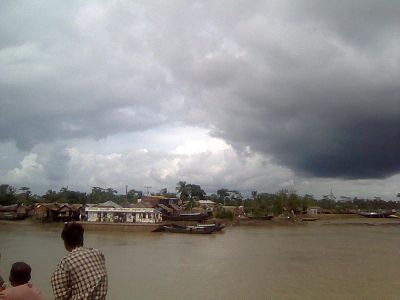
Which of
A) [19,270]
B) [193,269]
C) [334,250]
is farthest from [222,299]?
[334,250]

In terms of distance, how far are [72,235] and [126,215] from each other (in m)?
50.3

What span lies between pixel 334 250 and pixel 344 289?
Answer: 1474 cm

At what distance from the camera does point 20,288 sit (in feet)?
11.1

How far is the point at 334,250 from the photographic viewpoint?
28828mm

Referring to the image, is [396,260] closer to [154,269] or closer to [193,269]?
[193,269]

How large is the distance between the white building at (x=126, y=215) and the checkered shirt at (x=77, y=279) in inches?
1949

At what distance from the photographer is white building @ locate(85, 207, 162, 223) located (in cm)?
5153

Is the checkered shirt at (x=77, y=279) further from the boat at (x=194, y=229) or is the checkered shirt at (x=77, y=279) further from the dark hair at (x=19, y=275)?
the boat at (x=194, y=229)

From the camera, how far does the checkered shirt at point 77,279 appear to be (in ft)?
9.86

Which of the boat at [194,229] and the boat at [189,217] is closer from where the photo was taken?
the boat at [194,229]

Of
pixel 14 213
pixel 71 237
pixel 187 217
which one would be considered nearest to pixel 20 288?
pixel 71 237

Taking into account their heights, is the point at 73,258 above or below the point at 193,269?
above

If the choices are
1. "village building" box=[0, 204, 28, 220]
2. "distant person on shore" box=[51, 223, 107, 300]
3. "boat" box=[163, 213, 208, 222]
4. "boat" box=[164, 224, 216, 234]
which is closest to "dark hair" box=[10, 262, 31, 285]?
"distant person on shore" box=[51, 223, 107, 300]

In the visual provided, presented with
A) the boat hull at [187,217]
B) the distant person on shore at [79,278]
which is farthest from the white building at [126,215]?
the distant person on shore at [79,278]
